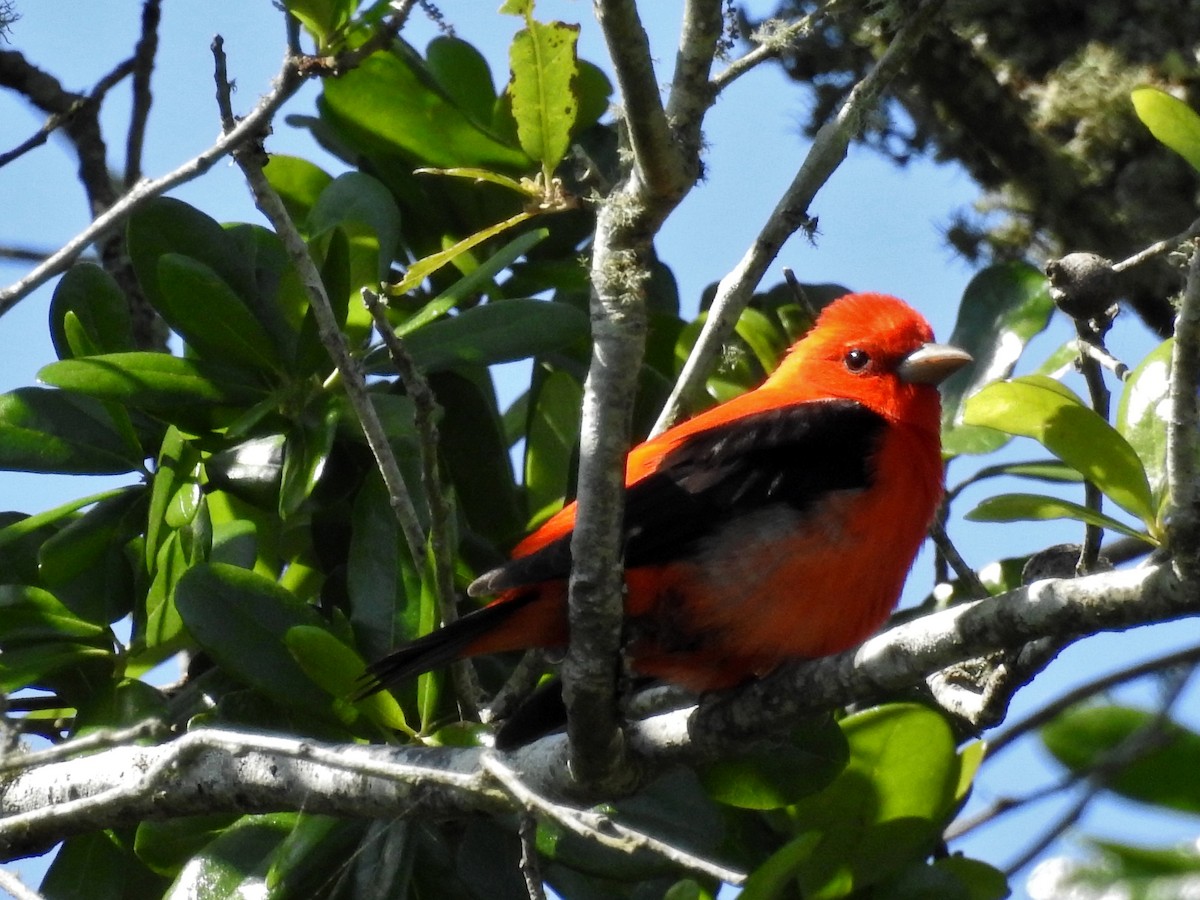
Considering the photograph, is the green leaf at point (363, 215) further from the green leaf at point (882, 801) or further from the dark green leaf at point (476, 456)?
the green leaf at point (882, 801)

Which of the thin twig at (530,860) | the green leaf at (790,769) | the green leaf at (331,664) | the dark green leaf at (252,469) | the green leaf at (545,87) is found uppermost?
the green leaf at (545,87)

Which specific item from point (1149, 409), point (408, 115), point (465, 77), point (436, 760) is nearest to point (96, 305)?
point (408, 115)

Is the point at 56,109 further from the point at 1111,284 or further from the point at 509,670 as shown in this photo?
the point at 1111,284

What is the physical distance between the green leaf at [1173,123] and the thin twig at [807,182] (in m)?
0.88

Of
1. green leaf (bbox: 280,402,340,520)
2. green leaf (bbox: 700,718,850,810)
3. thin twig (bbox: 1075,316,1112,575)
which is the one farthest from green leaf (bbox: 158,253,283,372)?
thin twig (bbox: 1075,316,1112,575)

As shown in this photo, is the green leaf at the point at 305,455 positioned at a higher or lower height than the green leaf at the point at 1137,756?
lower

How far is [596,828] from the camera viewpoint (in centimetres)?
216

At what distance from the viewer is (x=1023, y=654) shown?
2.82m

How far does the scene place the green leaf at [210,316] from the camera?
3.47 m

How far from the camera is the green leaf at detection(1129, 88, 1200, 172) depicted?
7.80 ft

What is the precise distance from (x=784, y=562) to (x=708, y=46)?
1.37m

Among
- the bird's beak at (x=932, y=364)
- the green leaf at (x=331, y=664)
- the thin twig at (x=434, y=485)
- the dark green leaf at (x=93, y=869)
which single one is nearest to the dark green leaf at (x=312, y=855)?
the green leaf at (x=331, y=664)

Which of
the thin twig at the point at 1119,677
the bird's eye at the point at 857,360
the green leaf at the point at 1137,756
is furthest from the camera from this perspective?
the bird's eye at the point at 857,360

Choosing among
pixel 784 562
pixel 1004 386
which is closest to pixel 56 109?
pixel 784 562
